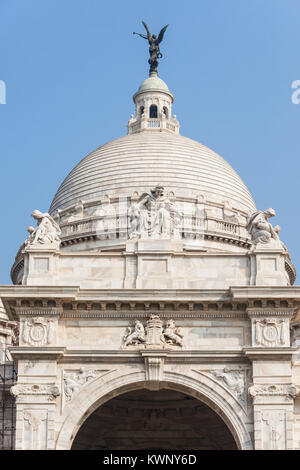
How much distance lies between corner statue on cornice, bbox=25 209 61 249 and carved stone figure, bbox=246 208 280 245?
7246mm

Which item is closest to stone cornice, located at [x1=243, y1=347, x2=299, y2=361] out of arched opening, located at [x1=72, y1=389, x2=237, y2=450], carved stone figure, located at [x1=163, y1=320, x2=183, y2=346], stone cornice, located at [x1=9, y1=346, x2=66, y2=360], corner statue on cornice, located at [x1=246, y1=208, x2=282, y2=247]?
carved stone figure, located at [x1=163, y1=320, x2=183, y2=346]

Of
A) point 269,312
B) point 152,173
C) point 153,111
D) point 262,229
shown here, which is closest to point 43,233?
point 262,229

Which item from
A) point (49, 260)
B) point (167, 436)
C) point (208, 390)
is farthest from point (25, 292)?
point (167, 436)

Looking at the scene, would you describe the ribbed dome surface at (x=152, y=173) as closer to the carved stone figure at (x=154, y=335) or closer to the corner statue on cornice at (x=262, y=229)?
the corner statue on cornice at (x=262, y=229)

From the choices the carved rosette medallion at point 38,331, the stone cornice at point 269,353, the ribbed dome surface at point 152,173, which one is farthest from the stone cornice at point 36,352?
the ribbed dome surface at point 152,173

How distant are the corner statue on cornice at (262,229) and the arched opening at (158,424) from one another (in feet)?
27.7

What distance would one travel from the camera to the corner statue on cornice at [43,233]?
41688 mm

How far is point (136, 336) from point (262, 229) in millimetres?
6226

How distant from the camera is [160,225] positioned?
42312 millimetres

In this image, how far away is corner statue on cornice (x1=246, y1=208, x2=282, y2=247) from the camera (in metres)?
41.8

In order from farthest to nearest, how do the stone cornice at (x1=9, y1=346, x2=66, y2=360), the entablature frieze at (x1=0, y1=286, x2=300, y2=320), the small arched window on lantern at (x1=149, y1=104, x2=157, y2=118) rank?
the small arched window on lantern at (x1=149, y1=104, x2=157, y2=118) < the entablature frieze at (x1=0, y1=286, x2=300, y2=320) < the stone cornice at (x1=9, y1=346, x2=66, y2=360)

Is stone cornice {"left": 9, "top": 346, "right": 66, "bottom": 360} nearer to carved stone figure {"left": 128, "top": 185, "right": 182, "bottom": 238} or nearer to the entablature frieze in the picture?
the entablature frieze

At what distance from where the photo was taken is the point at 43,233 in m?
41.8

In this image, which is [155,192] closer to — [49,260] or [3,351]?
[49,260]
